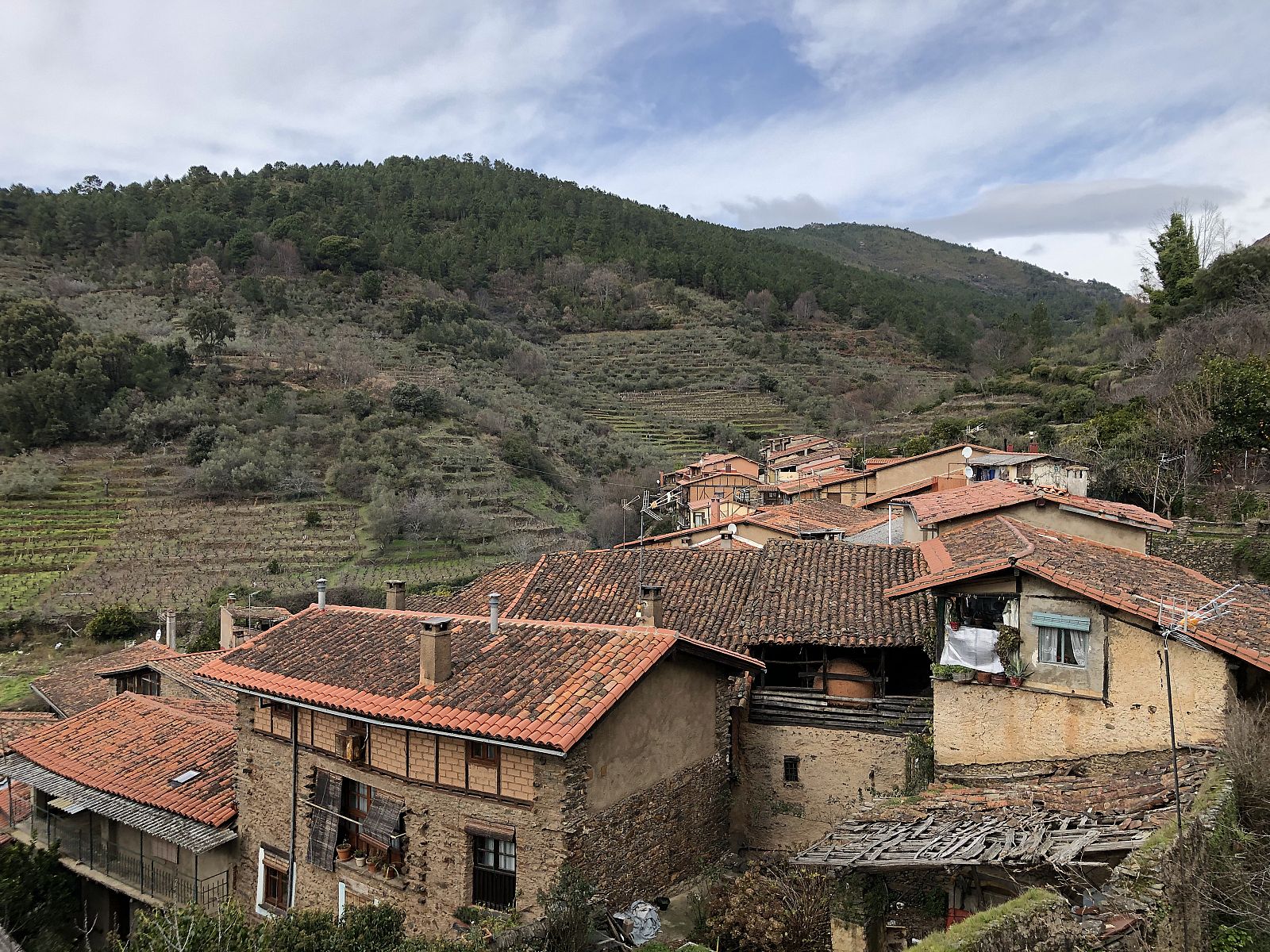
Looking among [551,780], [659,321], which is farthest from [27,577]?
[659,321]

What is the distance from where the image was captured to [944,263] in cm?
17375

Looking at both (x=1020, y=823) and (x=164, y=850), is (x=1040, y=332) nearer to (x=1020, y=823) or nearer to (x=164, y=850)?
(x=1020, y=823)

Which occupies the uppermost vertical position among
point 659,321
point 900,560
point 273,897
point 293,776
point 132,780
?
point 659,321

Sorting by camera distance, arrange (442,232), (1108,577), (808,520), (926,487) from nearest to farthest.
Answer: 1. (1108,577)
2. (808,520)
3. (926,487)
4. (442,232)

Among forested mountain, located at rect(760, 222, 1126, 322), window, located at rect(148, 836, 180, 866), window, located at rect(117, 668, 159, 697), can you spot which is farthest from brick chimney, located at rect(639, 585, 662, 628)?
forested mountain, located at rect(760, 222, 1126, 322)

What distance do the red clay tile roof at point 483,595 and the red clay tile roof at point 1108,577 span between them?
9738mm

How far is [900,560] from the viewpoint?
16938mm

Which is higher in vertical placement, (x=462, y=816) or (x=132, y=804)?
(x=462, y=816)

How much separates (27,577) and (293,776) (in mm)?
31797

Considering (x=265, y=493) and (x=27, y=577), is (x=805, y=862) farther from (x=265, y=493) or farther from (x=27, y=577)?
(x=265, y=493)

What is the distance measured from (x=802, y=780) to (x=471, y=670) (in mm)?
6484

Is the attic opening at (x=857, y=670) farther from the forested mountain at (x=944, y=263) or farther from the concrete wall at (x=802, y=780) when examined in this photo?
the forested mountain at (x=944, y=263)

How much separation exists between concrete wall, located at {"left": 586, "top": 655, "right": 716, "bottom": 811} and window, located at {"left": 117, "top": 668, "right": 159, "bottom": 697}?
1635 cm

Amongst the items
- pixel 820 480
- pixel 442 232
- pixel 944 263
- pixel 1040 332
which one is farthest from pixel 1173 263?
pixel 944 263
